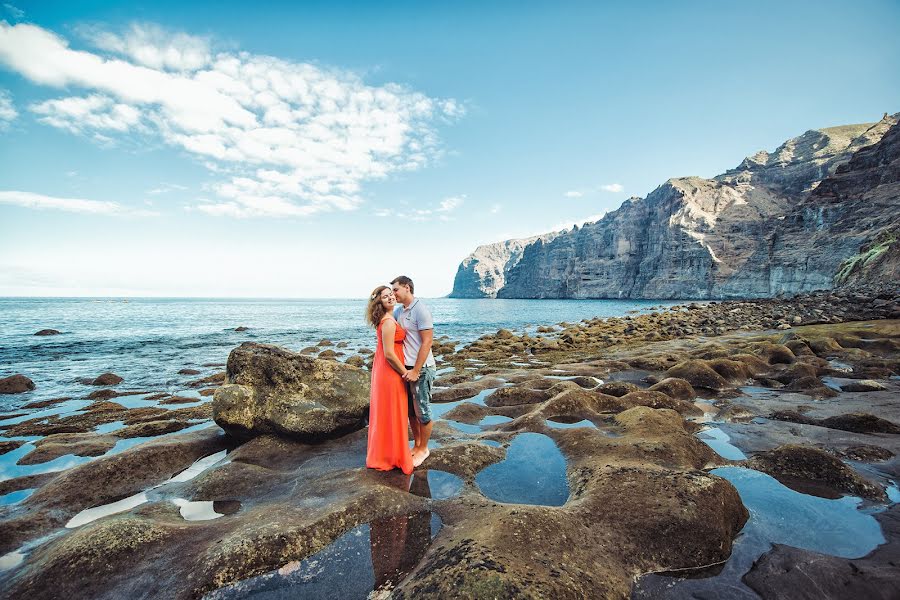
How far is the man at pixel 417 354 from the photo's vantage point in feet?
22.1

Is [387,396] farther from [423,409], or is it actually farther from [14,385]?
→ [14,385]

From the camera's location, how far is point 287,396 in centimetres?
873

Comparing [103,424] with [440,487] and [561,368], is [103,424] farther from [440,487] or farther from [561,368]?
[561,368]

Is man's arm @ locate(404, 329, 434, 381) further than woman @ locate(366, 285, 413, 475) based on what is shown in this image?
Yes

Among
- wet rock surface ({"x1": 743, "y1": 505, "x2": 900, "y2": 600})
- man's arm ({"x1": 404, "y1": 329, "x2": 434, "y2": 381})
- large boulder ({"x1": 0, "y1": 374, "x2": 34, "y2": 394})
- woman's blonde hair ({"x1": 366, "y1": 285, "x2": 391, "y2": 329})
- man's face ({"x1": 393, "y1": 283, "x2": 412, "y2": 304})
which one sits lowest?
large boulder ({"x1": 0, "y1": 374, "x2": 34, "y2": 394})

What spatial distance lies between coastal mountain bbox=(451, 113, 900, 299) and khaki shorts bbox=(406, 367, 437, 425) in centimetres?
5835

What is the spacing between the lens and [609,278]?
189500 mm

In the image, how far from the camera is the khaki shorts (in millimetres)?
6941

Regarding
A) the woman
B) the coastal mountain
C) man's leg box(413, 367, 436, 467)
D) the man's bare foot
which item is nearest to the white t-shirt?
the woman

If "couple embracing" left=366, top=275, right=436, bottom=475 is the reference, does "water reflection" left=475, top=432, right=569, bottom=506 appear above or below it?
below

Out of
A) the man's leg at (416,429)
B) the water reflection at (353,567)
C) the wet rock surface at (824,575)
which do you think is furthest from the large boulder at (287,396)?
the wet rock surface at (824,575)

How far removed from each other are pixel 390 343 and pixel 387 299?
786 millimetres

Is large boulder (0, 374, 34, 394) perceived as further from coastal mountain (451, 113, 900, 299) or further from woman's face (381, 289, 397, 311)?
coastal mountain (451, 113, 900, 299)

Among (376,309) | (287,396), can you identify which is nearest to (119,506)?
(287,396)
